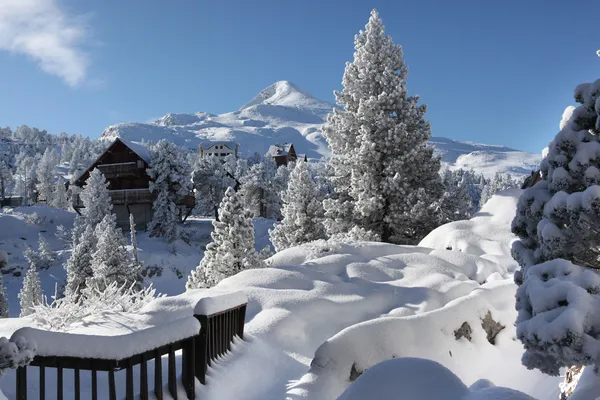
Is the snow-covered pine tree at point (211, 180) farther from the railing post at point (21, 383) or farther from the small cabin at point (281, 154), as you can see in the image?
the railing post at point (21, 383)

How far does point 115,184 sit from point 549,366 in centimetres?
4678

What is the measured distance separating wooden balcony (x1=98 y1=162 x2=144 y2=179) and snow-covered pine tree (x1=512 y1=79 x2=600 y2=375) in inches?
1687

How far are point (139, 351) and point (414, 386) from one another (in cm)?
272

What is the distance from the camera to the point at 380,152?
1936 cm

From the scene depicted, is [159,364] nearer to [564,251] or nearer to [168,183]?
[564,251]

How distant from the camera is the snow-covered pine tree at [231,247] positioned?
14.7m

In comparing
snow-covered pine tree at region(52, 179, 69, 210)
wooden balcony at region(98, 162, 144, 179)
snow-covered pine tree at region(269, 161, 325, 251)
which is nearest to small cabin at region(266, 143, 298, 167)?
snow-covered pine tree at region(52, 179, 69, 210)

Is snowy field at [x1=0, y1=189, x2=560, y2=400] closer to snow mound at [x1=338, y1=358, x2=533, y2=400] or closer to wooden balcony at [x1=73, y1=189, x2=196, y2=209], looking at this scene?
snow mound at [x1=338, y1=358, x2=533, y2=400]

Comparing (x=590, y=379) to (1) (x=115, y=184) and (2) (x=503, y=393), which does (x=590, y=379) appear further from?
(1) (x=115, y=184)

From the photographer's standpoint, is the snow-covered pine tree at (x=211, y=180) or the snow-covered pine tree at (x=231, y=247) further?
the snow-covered pine tree at (x=211, y=180)

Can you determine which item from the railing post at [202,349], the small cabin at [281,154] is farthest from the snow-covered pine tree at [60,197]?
the railing post at [202,349]

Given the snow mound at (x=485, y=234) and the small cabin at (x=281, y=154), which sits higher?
the small cabin at (x=281, y=154)

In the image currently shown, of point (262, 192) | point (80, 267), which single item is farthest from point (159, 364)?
point (262, 192)

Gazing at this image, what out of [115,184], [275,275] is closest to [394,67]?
[275,275]
